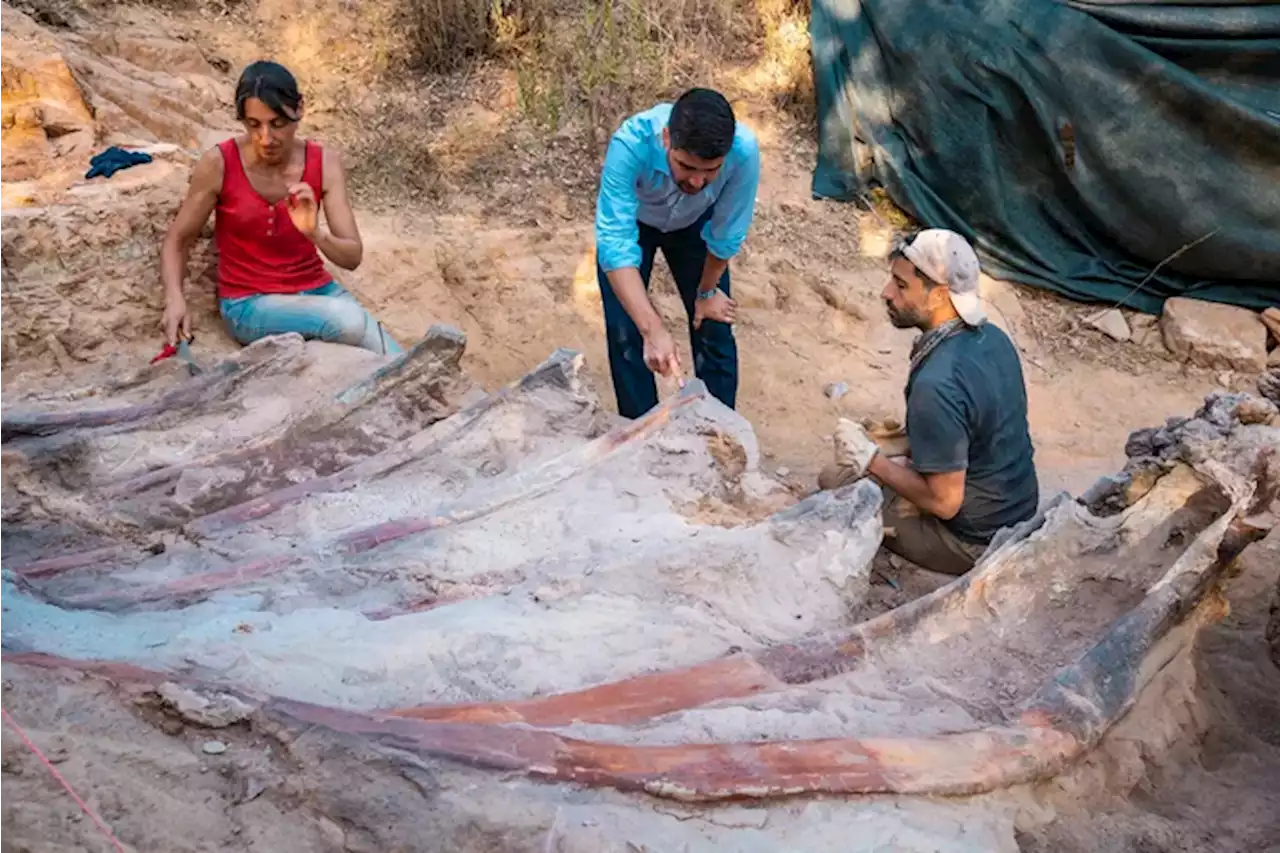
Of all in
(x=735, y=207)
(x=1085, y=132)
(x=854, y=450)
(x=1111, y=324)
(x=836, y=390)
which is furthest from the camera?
(x=1111, y=324)

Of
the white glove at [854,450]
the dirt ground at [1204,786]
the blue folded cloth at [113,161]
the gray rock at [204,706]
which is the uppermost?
the blue folded cloth at [113,161]

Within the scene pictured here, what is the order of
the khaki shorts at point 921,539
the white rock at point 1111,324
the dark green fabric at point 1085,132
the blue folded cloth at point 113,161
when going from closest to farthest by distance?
the khaki shorts at point 921,539 → the blue folded cloth at point 113,161 → the dark green fabric at point 1085,132 → the white rock at point 1111,324

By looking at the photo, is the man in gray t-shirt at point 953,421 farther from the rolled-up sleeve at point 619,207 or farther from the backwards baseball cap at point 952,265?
the rolled-up sleeve at point 619,207

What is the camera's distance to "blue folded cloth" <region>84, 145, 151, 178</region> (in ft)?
11.8

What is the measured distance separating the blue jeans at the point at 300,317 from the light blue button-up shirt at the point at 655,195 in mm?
815

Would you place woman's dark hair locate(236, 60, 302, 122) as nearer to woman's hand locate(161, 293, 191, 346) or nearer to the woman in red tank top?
the woman in red tank top

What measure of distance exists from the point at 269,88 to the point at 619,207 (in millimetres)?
1061

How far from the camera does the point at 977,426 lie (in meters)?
2.91

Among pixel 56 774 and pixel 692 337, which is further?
pixel 692 337

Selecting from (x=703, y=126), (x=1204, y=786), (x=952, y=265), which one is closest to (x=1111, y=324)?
(x=952, y=265)

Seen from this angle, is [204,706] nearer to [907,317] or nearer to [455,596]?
[455,596]

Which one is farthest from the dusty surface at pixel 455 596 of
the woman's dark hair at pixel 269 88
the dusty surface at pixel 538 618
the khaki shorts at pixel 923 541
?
the woman's dark hair at pixel 269 88

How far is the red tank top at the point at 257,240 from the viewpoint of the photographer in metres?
3.36

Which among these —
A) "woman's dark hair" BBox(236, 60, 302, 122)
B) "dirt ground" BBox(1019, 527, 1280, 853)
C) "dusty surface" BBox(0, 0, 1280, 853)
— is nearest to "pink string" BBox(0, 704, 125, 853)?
"dusty surface" BBox(0, 0, 1280, 853)
